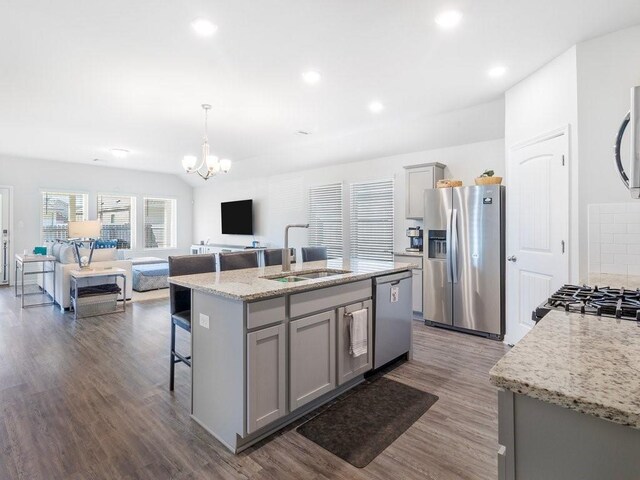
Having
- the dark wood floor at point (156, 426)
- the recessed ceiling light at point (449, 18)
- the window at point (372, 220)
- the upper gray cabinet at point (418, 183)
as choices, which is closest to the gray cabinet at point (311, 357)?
the dark wood floor at point (156, 426)

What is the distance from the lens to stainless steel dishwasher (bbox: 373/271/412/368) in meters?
3.06

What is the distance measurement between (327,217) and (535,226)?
152 inches

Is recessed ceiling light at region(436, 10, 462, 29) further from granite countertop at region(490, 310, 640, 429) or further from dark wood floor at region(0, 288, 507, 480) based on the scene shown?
dark wood floor at region(0, 288, 507, 480)

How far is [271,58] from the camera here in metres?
3.13

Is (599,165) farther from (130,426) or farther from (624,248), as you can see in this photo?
(130,426)

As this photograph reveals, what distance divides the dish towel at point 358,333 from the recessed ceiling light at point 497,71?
8.39 feet

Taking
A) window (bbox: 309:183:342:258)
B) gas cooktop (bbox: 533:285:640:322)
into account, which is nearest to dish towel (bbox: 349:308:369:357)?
gas cooktop (bbox: 533:285:640:322)

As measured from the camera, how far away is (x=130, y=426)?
7.59 ft

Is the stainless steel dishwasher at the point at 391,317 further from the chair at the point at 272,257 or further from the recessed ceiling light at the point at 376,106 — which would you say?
the recessed ceiling light at the point at 376,106

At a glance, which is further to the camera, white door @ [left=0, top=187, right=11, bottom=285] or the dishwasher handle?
white door @ [left=0, top=187, right=11, bottom=285]

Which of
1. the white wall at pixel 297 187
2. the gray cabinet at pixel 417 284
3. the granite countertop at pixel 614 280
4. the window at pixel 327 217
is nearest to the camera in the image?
the granite countertop at pixel 614 280

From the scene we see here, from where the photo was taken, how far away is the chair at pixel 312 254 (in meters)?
4.52

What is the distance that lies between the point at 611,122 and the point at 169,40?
348 cm

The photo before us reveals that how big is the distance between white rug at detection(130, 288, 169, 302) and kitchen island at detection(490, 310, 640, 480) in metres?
6.25
